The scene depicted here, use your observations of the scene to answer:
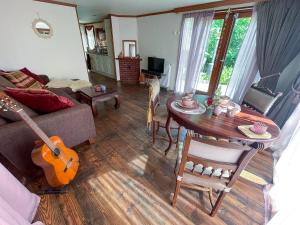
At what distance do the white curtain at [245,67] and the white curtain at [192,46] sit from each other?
0.85 m

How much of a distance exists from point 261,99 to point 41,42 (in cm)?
446

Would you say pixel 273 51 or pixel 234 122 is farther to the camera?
pixel 273 51

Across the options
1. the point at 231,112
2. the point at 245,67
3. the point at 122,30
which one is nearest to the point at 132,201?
the point at 231,112

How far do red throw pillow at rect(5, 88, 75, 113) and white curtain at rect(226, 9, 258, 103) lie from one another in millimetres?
3076

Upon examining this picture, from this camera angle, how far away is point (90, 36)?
644 cm

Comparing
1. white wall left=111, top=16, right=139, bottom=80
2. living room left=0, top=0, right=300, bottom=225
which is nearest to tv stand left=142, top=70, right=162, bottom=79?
living room left=0, top=0, right=300, bottom=225

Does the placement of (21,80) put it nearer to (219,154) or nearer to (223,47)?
(219,154)

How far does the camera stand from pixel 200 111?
4.71 ft

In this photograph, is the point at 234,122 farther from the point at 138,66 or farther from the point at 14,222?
the point at 138,66

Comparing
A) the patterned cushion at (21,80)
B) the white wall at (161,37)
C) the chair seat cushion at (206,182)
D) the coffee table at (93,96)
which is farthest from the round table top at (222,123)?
the white wall at (161,37)

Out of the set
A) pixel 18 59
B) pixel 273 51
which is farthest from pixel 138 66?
pixel 273 51

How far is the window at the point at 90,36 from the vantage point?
20.2 ft

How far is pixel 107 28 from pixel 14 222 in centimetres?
547

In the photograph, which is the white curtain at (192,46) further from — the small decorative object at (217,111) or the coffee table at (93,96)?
the small decorative object at (217,111)
